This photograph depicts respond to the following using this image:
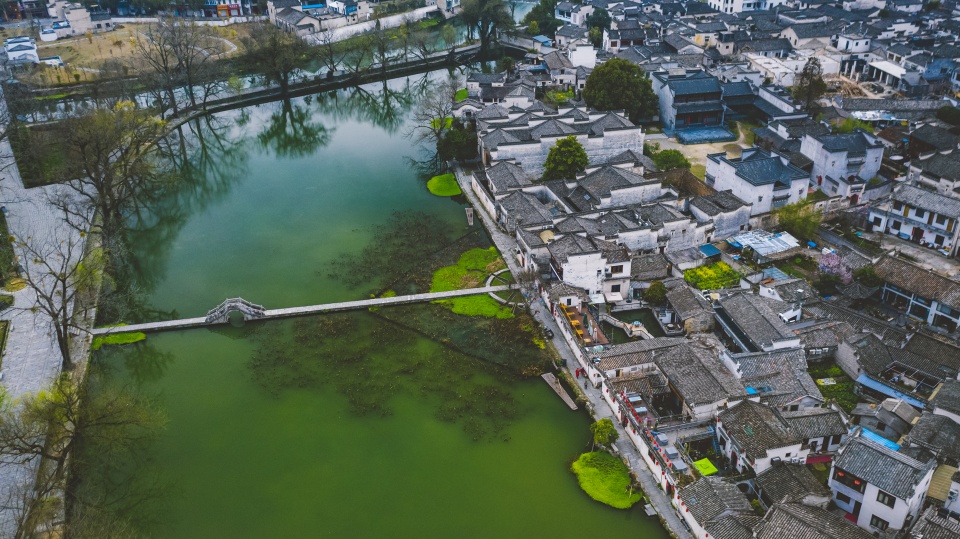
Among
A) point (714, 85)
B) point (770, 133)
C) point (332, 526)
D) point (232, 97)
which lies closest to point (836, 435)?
point (332, 526)

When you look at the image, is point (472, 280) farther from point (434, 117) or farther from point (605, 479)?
point (434, 117)

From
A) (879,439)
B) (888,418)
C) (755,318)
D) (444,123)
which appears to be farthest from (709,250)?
(444,123)

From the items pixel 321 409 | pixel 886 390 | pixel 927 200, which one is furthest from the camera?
pixel 927 200

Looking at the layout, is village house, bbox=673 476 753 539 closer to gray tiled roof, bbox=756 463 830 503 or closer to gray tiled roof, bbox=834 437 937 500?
gray tiled roof, bbox=756 463 830 503

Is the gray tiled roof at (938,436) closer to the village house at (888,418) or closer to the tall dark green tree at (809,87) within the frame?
the village house at (888,418)

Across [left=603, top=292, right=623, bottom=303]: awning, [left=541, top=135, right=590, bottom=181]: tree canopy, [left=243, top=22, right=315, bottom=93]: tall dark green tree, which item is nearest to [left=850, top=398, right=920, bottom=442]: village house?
[left=603, top=292, right=623, bottom=303]: awning

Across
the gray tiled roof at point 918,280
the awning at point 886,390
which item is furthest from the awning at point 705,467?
the gray tiled roof at point 918,280
